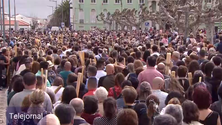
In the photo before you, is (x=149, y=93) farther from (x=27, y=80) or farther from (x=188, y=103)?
(x=27, y=80)

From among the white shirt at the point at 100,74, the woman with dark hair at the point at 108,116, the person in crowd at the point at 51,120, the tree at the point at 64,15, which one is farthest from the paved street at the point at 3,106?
the tree at the point at 64,15

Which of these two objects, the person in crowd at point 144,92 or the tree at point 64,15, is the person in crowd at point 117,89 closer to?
the person in crowd at point 144,92

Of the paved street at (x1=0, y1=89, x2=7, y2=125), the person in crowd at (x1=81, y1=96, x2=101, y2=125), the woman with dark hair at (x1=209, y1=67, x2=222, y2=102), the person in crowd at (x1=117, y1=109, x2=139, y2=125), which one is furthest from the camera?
the paved street at (x1=0, y1=89, x2=7, y2=125)

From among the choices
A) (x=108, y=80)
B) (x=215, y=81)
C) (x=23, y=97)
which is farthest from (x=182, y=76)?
(x=23, y=97)

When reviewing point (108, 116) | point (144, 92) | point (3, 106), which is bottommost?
point (3, 106)

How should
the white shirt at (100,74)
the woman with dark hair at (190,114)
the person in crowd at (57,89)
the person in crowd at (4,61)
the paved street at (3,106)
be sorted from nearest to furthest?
the woman with dark hair at (190,114) < the person in crowd at (57,89) < the white shirt at (100,74) < the paved street at (3,106) < the person in crowd at (4,61)

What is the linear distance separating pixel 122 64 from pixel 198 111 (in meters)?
5.56

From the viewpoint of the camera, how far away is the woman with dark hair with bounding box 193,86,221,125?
221 inches

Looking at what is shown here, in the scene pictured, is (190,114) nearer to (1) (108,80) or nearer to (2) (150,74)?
(2) (150,74)

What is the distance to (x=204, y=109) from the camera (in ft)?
18.7

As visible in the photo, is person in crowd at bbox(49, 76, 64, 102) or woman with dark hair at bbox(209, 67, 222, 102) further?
person in crowd at bbox(49, 76, 64, 102)

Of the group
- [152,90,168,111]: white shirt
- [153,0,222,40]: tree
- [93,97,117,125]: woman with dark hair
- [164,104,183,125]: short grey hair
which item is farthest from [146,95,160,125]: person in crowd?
[153,0,222,40]: tree

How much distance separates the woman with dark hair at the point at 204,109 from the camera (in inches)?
221

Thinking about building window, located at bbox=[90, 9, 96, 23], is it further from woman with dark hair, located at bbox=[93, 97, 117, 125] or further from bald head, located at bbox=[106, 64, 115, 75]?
woman with dark hair, located at bbox=[93, 97, 117, 125]
